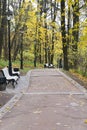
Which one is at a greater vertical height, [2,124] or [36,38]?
[36,38]

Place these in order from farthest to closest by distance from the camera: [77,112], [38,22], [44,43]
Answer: [44,43] → [38,22] → [77,112]

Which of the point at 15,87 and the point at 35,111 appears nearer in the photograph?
the point at 35,111

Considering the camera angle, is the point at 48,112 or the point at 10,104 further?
the point at 10,104

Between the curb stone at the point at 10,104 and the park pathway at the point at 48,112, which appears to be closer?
the park pathway at the point at 48,112

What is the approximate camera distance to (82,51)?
32000mm

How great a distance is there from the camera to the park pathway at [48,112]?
9.98 meters

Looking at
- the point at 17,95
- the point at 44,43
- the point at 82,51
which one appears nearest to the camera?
the point at 17,95

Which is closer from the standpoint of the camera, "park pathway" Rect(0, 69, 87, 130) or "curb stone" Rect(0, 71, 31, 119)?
"park pathway" Rect(0, 69, 87, 130)

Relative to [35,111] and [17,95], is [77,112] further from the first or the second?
[17,95]

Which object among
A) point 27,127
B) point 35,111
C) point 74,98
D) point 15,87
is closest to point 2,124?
point 27,127

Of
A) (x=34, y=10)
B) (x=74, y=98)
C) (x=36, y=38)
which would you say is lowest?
(x=74, y=98)

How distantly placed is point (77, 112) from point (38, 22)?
136 ft

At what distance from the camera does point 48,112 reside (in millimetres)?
12047

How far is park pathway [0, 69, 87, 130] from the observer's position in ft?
32.8
